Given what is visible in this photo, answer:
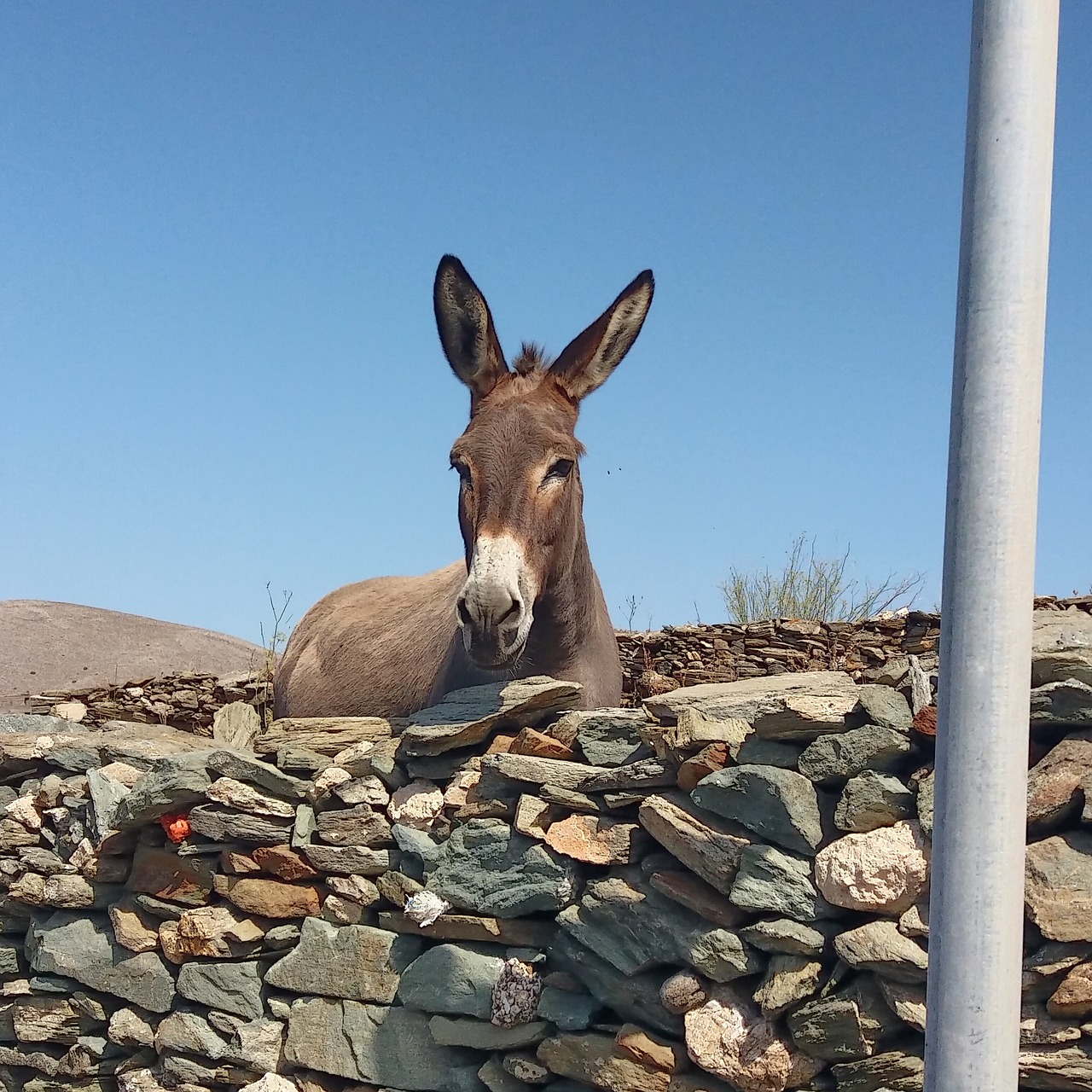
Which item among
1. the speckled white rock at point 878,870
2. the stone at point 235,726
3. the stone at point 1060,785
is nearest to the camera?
the stone at point 1060,785

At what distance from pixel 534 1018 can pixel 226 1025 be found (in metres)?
1.57

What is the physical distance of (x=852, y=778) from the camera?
10.7 feet

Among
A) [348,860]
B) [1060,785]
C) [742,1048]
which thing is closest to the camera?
[1060,785]

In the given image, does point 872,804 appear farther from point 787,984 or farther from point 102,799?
point 102,799

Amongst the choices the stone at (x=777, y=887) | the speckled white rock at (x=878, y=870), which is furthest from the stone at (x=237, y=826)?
the speckled white rock at (x=878, y=870)

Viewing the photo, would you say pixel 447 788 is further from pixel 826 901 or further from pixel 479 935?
pixel 826 901

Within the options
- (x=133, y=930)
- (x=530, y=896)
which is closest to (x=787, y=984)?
(x=530, y=896)

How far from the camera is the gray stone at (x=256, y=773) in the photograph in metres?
4.64

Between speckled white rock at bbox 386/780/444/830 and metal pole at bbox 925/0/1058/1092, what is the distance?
8.02ft

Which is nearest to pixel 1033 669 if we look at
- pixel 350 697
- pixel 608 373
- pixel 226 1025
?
pixel 608 373

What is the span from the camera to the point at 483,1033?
391 cm

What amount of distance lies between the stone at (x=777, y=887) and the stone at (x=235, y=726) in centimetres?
354

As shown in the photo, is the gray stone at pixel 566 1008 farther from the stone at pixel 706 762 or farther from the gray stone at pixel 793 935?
the stone at pixel 706 762

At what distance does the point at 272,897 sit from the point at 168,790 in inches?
27.5
